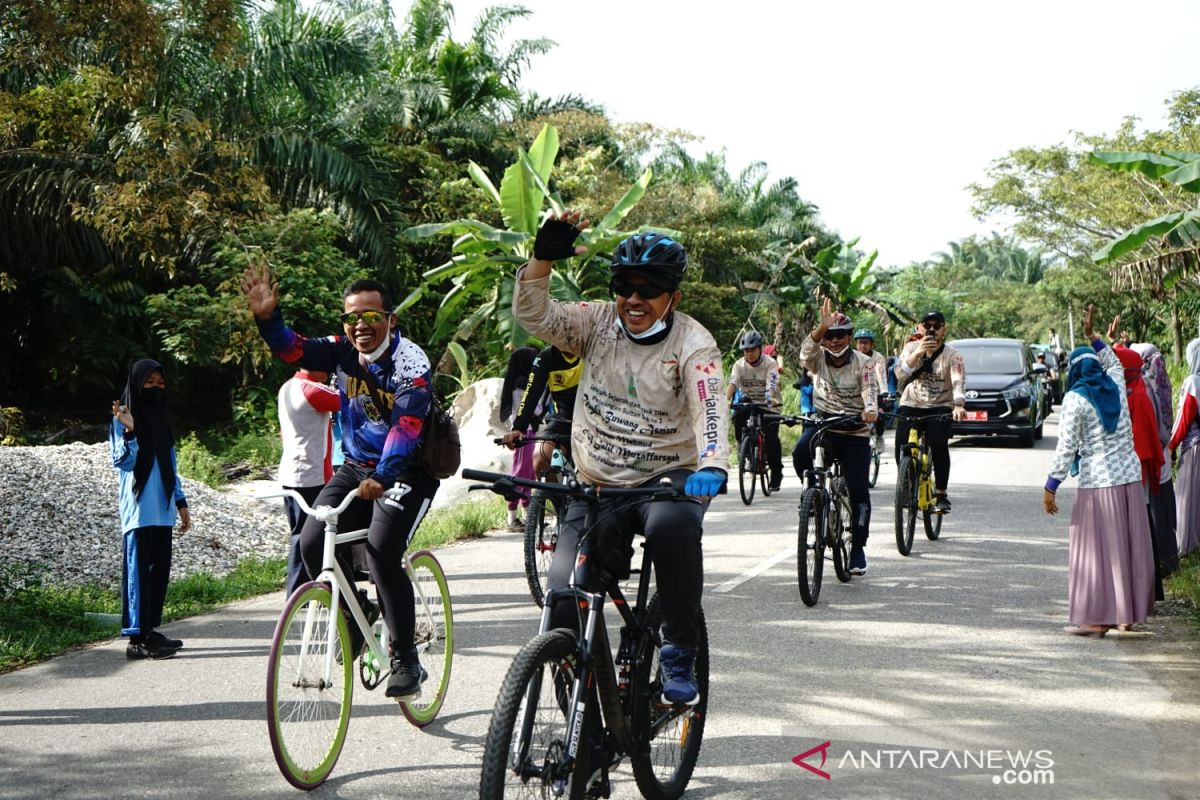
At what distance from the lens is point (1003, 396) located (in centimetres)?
2248

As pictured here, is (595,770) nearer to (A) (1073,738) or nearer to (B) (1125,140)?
(A) (1073,738)

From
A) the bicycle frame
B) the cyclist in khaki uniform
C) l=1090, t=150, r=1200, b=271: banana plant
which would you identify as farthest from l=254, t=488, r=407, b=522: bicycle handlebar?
l=1090, t=150, r=1200, b=271: banana plant

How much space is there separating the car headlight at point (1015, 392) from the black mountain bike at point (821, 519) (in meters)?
13.8

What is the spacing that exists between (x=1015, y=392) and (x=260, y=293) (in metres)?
19.7

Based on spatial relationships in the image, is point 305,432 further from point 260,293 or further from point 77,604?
point 77,604

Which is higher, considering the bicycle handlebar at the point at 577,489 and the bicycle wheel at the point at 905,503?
the bicycle handlebar at the point at 577,489

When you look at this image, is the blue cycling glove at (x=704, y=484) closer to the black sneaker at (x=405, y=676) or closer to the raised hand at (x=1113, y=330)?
the black sneaker at (x=405, y=676)

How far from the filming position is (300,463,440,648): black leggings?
5.15 meters

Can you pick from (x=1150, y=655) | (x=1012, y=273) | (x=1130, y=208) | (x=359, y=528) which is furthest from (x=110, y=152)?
(x=1012, y=273)

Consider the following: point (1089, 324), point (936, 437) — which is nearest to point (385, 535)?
point (1089, 324)

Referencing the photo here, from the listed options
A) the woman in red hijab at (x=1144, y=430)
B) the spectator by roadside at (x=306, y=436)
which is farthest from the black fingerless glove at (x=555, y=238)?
the woman in red hijab at (x=1144, y=430)

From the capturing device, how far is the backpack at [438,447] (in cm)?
529

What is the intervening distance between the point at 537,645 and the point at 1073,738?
10.2 ft

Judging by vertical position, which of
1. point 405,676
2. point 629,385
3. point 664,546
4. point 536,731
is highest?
point 629,385
